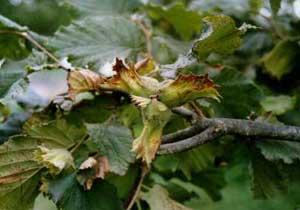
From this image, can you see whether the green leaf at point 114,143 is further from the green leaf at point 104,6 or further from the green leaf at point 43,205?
the green leaf at point 104,6

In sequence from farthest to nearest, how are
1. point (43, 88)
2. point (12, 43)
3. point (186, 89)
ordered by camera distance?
point (43, 88)
point (12, 43)
point (186, 89)

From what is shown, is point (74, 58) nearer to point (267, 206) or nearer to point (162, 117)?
point (162, 117)

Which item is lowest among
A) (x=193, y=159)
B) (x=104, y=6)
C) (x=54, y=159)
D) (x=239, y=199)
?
(x=239, y=199)

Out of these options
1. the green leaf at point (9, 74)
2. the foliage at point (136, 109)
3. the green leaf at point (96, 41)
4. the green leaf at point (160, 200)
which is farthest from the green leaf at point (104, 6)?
the green leaf at point (160, 200)

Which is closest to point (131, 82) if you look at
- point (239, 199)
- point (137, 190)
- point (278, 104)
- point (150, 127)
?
point (150, 127)

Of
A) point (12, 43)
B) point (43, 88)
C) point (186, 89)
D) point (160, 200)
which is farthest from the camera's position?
point (43, 88)

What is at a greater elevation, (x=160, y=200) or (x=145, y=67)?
(x=145, y=67)

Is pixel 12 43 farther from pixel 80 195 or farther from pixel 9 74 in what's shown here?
pixel 80 195

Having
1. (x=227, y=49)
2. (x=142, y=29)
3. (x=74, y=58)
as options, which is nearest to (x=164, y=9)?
(x=142, y=29)
